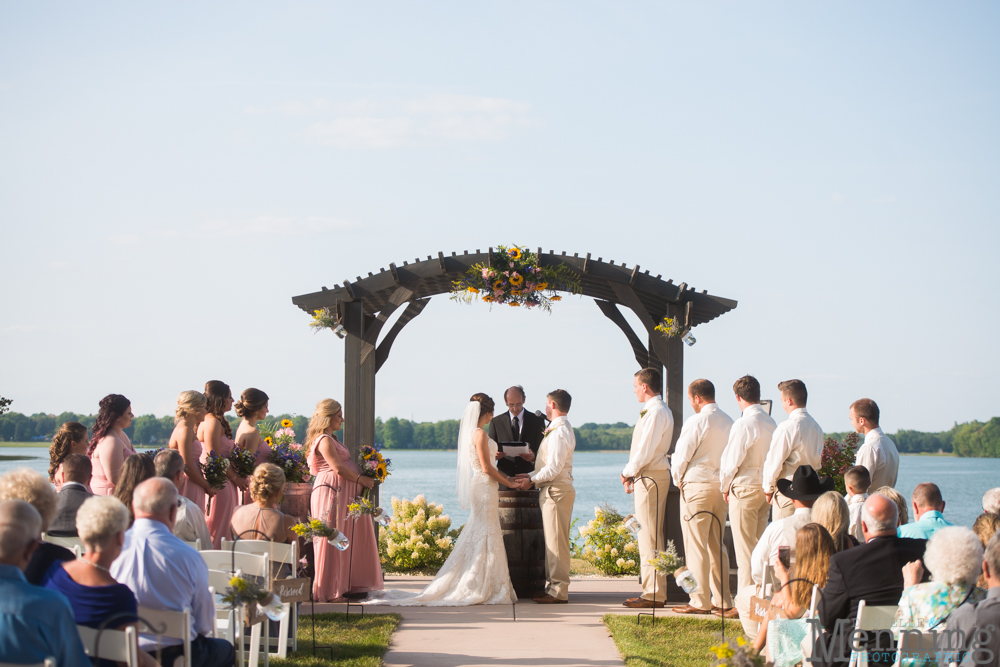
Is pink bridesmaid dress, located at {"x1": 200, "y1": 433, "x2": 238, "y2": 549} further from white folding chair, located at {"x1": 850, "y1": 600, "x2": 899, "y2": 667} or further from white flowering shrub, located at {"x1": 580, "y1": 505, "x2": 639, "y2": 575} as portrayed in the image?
white folding chair, located at {"x1": 850, "y1": 600, "x2": 899, "y2": 667}

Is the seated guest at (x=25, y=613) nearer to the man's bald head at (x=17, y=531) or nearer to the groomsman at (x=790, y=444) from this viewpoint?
the man's bald head at (x=17, y=531)

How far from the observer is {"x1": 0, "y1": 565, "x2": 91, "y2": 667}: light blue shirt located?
308 centimetres

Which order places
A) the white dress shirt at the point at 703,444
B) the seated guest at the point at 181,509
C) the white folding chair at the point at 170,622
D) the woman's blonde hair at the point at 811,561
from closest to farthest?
the white folding chair at the point at 170,622 → the woman's blonde hair at the point at 811,561 → the seated guest at the point at 181,509 → the white dress shirt at the point at 703,444

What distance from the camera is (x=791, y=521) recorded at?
542cm

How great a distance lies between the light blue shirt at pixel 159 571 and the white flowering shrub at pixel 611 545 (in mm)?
6630

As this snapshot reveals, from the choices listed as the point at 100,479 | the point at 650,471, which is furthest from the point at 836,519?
the point at 100,479

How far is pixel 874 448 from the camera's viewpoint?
271 inches

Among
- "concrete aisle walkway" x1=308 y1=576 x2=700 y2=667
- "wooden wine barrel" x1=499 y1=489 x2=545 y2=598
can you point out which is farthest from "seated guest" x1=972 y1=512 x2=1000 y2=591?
"wooden wine barrel" x1=499 y1=489 x2=545 y2=598

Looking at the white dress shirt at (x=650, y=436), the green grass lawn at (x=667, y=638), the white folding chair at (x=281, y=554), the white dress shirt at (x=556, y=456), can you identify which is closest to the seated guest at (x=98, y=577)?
the white folding chair at (x=281, y=554)

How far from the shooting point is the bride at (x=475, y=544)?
26.3 feet

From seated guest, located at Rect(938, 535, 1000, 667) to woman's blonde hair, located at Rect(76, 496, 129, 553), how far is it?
3183 mm

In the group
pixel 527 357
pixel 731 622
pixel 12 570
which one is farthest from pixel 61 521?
pixel 527 357

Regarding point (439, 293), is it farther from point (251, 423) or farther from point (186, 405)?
point (186, 405)

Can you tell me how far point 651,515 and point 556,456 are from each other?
0.95 meters
